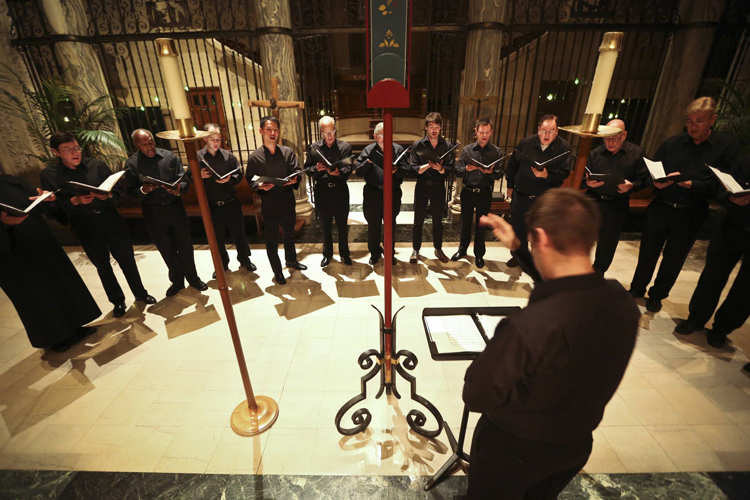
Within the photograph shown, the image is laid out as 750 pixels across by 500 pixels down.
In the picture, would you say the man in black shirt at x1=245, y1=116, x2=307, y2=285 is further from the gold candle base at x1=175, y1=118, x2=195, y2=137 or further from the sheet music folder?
the sheet music folder

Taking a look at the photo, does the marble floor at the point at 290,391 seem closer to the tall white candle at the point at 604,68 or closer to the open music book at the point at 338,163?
the open music book at the point at 338,163

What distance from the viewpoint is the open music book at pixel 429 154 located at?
375 cm

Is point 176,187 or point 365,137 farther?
point 365,137

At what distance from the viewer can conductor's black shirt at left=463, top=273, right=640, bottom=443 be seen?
949 mm

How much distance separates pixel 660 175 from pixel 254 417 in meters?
3.67

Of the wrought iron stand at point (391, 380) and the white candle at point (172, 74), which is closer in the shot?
A: the white candle at point (172, 74)

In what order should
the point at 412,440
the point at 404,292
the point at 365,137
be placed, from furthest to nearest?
the point at 365,137
the point at 404,292
the point at 412,440

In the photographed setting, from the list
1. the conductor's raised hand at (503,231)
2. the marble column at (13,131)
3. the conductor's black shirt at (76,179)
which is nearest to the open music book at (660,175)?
the conductor's raised hand at (503,231)

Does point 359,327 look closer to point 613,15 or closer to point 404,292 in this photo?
point 404,292

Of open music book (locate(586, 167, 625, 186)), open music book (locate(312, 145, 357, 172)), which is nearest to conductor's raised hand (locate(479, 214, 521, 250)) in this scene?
open music book (locate(586, 167, 625, 186))

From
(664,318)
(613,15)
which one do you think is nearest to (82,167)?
(664,318)

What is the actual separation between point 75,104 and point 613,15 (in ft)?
25.4

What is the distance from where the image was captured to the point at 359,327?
3246 millimetres

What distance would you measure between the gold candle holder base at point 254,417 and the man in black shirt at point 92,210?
2.01 metres
